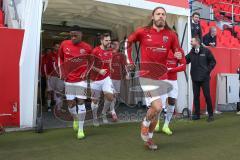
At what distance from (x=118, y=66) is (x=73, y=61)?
2.47 m

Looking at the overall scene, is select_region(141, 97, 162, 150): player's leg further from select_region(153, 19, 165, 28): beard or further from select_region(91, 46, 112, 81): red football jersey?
select_region(91, 46, 112, 81): red football jersey

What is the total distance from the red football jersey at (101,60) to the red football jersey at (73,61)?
0.77 metres

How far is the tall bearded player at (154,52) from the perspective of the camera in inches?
259

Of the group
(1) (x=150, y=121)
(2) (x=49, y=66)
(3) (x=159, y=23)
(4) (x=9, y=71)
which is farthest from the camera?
(2) (x=49, y=66)

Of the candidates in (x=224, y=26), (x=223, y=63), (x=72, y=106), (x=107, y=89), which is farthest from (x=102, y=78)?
(x=224, y=26)

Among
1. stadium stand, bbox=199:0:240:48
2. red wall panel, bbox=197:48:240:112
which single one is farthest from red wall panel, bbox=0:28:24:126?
stadium stand, bbox=199:0:240:48

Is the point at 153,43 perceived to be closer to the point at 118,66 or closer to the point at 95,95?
the point at 95,95

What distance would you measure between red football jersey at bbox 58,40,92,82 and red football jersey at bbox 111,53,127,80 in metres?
1.87

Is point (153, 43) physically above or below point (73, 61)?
above

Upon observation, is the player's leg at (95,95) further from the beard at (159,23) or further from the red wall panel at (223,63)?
the red wall panel at (223,63)

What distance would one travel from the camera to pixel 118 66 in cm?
1045

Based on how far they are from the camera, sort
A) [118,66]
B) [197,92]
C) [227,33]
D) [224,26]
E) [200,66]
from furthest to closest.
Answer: [224,26] < [227,33] < [197,92] < [200,66] < [118,66]

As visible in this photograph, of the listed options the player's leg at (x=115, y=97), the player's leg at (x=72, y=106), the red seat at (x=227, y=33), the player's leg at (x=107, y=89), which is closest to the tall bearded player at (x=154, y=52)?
the player's leg at (x=72, y=106)

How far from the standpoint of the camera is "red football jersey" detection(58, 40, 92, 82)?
8180 millimetres
